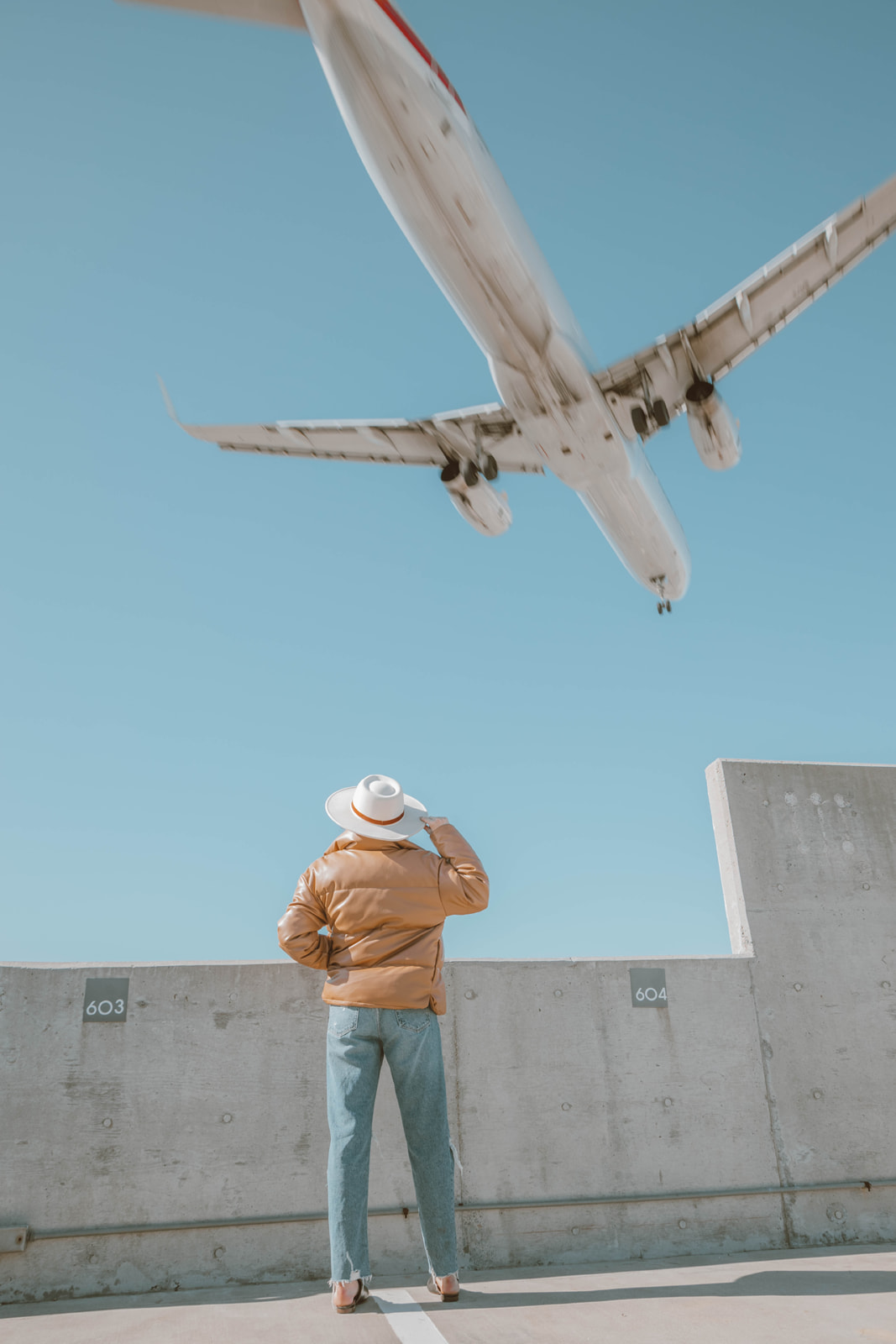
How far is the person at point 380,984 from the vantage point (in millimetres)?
3564

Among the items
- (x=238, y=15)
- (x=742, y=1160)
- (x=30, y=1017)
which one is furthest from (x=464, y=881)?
(x=238, y=15)

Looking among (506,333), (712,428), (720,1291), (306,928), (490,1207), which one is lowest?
(720,1291)

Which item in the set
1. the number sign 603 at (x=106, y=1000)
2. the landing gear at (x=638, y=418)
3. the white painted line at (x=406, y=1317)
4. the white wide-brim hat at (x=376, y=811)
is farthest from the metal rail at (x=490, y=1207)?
the landing gear at (x=638, y=418)

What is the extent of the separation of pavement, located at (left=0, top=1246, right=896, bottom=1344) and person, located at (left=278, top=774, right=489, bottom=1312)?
26 cm

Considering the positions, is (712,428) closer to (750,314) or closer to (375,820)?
(750,314)

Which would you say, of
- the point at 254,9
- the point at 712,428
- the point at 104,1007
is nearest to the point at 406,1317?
the point at 104,1007

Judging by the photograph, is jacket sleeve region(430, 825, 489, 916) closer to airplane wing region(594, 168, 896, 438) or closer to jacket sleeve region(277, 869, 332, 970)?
jacket sleeve region(277, 869, 332, 970)

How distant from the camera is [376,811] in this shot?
4.09m

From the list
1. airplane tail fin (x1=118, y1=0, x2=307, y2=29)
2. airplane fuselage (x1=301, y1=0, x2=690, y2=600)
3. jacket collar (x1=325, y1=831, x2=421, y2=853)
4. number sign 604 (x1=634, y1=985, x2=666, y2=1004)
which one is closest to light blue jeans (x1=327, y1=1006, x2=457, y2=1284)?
jacket collar (x1=325, y1=831, x2=421, y2=853)

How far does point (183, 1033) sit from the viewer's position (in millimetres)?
4688

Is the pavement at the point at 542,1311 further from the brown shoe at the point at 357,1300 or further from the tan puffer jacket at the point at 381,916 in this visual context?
the tan puffer jacket at the point at 381,916

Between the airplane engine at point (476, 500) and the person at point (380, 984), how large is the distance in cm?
1369

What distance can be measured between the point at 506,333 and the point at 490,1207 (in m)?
11.1

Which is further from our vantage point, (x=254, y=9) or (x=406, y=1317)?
(x=254, y=9)
